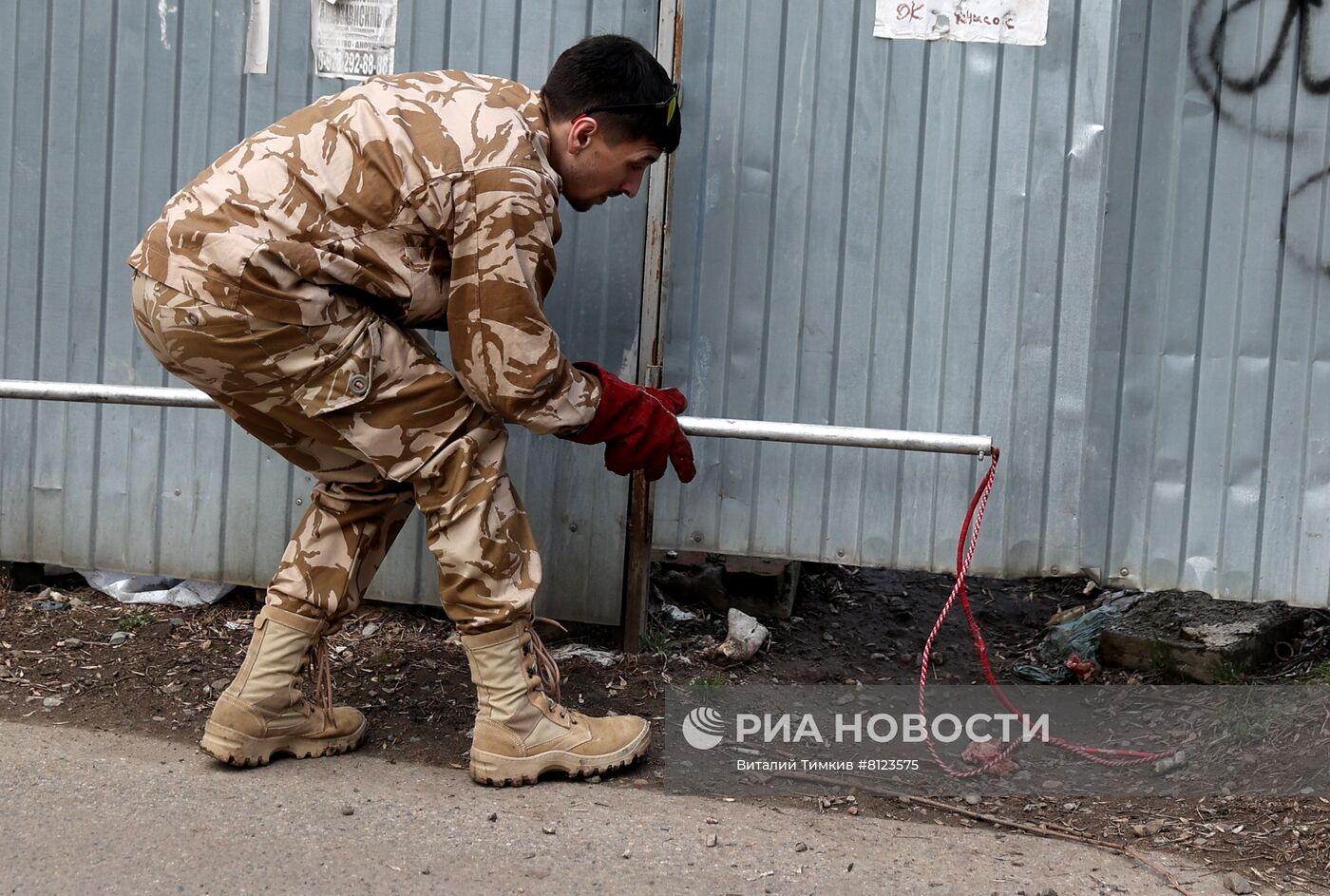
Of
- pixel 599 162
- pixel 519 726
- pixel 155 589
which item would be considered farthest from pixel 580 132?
pixel 155 589

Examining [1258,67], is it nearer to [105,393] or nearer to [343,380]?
[343,380]

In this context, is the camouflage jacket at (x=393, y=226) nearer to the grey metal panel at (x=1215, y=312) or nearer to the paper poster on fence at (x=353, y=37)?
the paper poster on fence at (x=353, y=37)

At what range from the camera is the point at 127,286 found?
3932 millimetres

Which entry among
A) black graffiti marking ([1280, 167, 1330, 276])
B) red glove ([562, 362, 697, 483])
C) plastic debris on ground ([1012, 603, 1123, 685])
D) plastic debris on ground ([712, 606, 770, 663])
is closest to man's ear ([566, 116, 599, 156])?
red glove ([562, 362, 697, 483])

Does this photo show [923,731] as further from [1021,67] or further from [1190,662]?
[1021,67]

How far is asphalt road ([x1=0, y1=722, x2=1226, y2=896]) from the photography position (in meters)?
2.51

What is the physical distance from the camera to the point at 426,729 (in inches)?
132

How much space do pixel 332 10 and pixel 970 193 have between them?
1.86m

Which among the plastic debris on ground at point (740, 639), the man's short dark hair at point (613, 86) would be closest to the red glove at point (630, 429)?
the man's short dark hair at point (613, 86)

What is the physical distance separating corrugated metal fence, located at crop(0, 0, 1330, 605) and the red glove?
618mm

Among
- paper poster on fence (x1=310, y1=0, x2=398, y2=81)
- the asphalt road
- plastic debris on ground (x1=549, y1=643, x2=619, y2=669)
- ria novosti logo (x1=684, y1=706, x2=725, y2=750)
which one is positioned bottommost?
the asphalt road

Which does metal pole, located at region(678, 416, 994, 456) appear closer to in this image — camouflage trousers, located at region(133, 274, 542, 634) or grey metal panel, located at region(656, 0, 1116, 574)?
grey metal panel, located at region(656, 0, 1116, 574)

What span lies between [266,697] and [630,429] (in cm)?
103

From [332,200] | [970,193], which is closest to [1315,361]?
[970,193]
